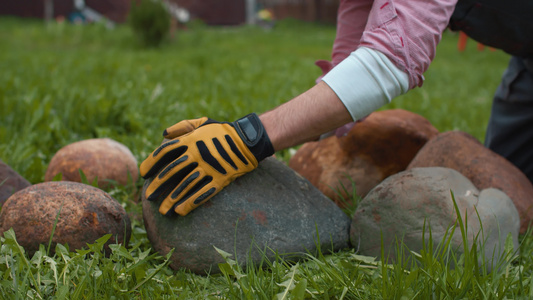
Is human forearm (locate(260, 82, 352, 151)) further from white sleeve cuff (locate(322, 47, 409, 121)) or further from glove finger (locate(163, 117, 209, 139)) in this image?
glove finger (locate(163, 117, 209, 139))

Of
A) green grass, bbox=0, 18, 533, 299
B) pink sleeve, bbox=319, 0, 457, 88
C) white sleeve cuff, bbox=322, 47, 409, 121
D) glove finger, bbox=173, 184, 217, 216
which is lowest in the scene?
green grass, bbox=0, 18, 533, 299

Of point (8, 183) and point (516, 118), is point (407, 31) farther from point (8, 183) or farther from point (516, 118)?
point (8, 183)

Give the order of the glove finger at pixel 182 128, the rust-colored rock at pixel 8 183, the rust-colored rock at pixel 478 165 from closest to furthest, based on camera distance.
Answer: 1. the glove finger at pixel 182 128
2. the rust-colored rock at pixel 8 183
3. the rust-colored rock at pixel 478 165

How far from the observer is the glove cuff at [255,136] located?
1.62 meters

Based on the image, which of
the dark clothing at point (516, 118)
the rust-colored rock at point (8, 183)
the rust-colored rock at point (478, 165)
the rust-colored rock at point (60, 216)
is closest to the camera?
the rust-colored rock at point (60, 216)

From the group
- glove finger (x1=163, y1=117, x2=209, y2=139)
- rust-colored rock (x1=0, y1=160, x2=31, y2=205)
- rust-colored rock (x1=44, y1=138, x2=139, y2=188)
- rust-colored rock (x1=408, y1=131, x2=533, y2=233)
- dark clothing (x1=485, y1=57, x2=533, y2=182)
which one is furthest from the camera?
dark clothing (x1=485, y1=57, x2=533, y2=182)

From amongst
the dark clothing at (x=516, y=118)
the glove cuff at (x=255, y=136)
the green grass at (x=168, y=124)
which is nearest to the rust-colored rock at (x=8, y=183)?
the green grass at (x=168, y=124)

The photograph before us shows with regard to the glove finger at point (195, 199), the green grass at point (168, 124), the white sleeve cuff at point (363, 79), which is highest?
the white sleeve cuff at point (363, 79)

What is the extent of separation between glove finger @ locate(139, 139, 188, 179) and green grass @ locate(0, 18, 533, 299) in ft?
0.92

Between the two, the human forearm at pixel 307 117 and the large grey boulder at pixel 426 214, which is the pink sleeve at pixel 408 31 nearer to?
the human forearm at pixel 307 117

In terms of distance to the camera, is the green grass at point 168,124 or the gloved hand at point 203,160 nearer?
the green grass at point 168,124

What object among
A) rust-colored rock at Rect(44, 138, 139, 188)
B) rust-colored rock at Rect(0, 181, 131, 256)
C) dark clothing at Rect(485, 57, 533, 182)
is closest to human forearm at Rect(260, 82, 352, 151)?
rust-colored rock at Rect(0, 181, 131, 256)

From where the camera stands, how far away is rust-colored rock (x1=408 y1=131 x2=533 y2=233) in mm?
2004

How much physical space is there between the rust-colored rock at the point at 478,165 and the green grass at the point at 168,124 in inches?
7.4
